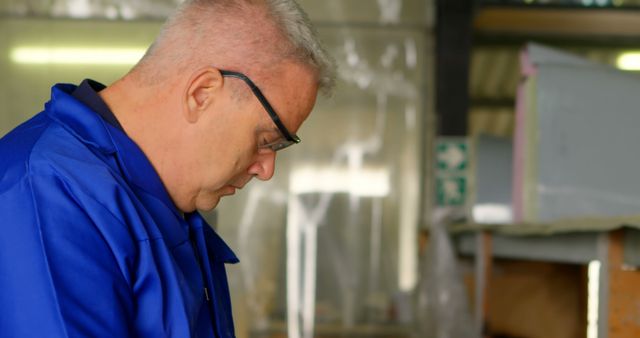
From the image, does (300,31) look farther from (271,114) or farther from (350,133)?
(350,133)

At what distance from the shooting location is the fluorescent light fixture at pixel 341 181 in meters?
5.59

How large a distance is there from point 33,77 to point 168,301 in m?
4.83

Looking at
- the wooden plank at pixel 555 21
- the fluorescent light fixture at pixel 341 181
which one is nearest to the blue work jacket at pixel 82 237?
the fluorescent light fixture at pixel 341 181

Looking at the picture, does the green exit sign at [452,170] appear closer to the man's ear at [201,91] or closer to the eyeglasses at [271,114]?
the eyeglasses at [271,114]

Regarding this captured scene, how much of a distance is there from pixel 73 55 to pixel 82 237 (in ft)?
15.9

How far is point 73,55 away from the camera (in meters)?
5.51

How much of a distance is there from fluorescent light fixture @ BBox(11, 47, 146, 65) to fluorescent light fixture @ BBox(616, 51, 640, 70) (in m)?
3.48

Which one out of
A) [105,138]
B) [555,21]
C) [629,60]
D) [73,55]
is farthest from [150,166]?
[629,60]

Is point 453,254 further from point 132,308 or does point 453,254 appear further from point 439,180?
point 132,308

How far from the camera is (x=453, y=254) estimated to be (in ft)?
11.5

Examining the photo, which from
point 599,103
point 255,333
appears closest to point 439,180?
point 255,333

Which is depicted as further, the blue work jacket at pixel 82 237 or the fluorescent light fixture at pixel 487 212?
the fluorescent light fixture at pixel 487 212

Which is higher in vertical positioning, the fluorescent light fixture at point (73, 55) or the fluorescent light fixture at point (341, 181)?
the fluorescent light fixture at point (73, 55)

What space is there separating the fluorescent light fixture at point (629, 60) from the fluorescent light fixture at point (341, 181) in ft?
7.14
